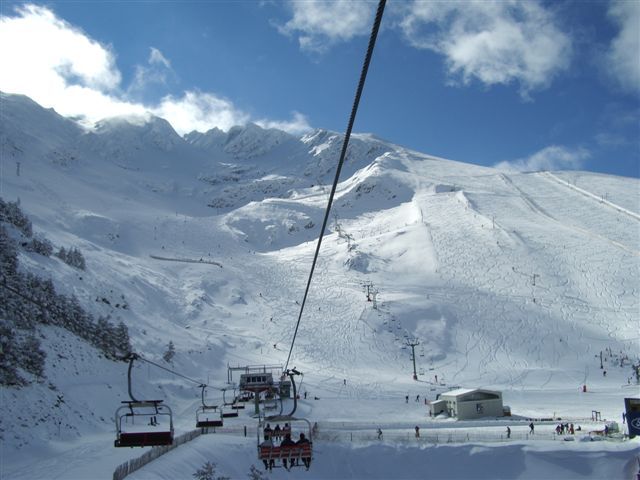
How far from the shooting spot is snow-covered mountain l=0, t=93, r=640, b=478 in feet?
131

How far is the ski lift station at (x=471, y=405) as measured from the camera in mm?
38031

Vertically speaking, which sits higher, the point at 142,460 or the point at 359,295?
the point at 359,295

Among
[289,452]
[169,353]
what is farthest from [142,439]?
[169,353]

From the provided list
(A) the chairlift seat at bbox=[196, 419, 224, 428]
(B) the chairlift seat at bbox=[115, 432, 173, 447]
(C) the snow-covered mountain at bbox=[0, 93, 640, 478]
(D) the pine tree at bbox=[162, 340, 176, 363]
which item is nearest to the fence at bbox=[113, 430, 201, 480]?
(C) the snow-covered mountain at bbox=[0, 93, 640, 478]

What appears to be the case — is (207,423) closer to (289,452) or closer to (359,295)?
(289,452)

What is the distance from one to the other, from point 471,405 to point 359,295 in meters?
36.9

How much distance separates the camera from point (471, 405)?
38344mm

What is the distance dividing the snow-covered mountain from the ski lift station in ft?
5.91

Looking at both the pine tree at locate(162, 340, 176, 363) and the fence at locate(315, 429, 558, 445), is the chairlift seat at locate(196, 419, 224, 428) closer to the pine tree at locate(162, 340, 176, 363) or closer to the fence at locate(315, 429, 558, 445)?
the fence at locate(315, 429, 558, 445)

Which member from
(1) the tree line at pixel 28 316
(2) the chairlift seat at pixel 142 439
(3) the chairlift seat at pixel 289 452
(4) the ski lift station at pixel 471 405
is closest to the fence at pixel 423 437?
(4) the ski lift station at pixel 471 405

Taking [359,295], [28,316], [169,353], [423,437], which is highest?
[359,295]

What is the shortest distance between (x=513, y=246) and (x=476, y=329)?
27410 mm

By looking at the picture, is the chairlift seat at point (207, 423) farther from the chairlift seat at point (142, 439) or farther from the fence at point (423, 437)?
the chairlift seat at point (142, 439)

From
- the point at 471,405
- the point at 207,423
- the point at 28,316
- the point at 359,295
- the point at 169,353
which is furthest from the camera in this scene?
the point at 359,295
